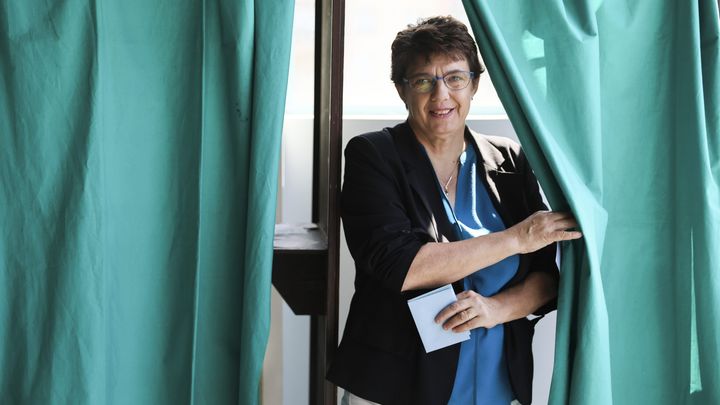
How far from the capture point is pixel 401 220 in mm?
1919

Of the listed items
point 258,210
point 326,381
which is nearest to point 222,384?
point 326,381

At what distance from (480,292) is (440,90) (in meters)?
0.52

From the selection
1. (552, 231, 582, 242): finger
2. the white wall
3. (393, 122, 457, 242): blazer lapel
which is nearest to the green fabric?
(552, 231, 582, 242): finger

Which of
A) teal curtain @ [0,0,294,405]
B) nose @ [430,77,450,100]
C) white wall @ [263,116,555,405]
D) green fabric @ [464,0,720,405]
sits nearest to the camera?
teal curtain @ [0,0,294,405]

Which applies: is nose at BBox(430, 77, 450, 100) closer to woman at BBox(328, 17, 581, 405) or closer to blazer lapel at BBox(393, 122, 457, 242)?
woman at BBox(328, 17, 581, 405)

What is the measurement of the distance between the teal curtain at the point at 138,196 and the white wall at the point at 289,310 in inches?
51.3

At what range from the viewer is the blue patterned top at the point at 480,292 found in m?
1.96

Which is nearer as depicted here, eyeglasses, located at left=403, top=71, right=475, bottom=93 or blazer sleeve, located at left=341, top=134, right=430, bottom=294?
blazer sleeve, located at left=341, top=134, right=430, bottom=294

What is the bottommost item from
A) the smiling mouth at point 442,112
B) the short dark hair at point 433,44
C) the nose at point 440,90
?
the smiling mouth at point 442,112

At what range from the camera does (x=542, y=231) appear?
1884 mm

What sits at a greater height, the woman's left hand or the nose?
the nose

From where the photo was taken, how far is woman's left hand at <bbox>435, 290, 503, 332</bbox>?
191cm

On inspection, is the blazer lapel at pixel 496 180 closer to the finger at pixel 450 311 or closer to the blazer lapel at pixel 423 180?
the blazer lapel at pixel 423 180

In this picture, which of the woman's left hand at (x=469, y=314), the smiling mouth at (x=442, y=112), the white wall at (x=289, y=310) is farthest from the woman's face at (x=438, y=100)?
the white wall at (x=289, y=310)
